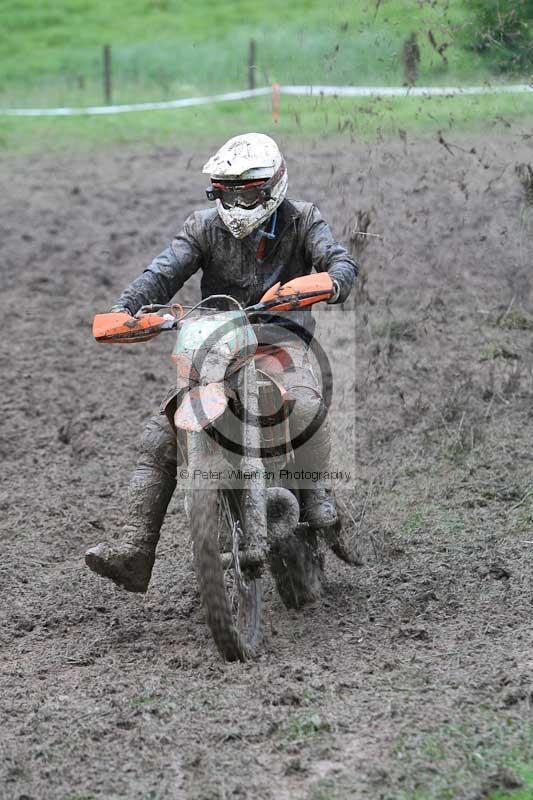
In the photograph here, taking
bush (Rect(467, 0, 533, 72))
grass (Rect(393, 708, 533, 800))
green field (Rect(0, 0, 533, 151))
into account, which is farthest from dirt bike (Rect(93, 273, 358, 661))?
bush (Rect(467, 0, 533, 72))

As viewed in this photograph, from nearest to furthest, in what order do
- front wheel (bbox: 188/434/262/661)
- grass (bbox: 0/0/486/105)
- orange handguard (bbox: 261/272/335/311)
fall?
front wheel (bbox: 188/434/262/661), orange handguard (bbox: 261/272/335/311), grass (bbox: 0/0/486/105)

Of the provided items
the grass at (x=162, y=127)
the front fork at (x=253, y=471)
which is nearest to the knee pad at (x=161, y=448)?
the front fork at (x=253, y=471)

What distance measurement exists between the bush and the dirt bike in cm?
450

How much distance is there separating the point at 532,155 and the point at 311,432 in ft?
19.3

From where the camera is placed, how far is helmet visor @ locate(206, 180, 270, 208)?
5.45m

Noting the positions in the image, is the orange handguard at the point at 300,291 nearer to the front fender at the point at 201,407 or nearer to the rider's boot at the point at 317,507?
the front fender at the point at 201,407

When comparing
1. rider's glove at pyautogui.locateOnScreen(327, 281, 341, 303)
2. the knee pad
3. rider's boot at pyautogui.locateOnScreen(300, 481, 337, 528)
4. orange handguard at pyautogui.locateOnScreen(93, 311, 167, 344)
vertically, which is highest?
rider's glove at pyautogui.locateOnScreen(327, 281, 341, 303)

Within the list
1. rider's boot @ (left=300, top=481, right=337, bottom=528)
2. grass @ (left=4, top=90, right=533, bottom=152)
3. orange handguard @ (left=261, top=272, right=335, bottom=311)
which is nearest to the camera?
orange handguard @ (left=261, top=272, right=335, bottom=311)

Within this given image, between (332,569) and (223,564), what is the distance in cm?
166

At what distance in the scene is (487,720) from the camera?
431 centimetres

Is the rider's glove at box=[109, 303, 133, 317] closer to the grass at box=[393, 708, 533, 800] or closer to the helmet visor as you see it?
the helmet visor

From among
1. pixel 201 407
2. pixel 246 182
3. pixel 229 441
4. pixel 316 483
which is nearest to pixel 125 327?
pixel 201 407

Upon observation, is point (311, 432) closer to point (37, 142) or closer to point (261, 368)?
point (261, 368)

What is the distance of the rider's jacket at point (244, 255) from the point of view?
19.0 ft
